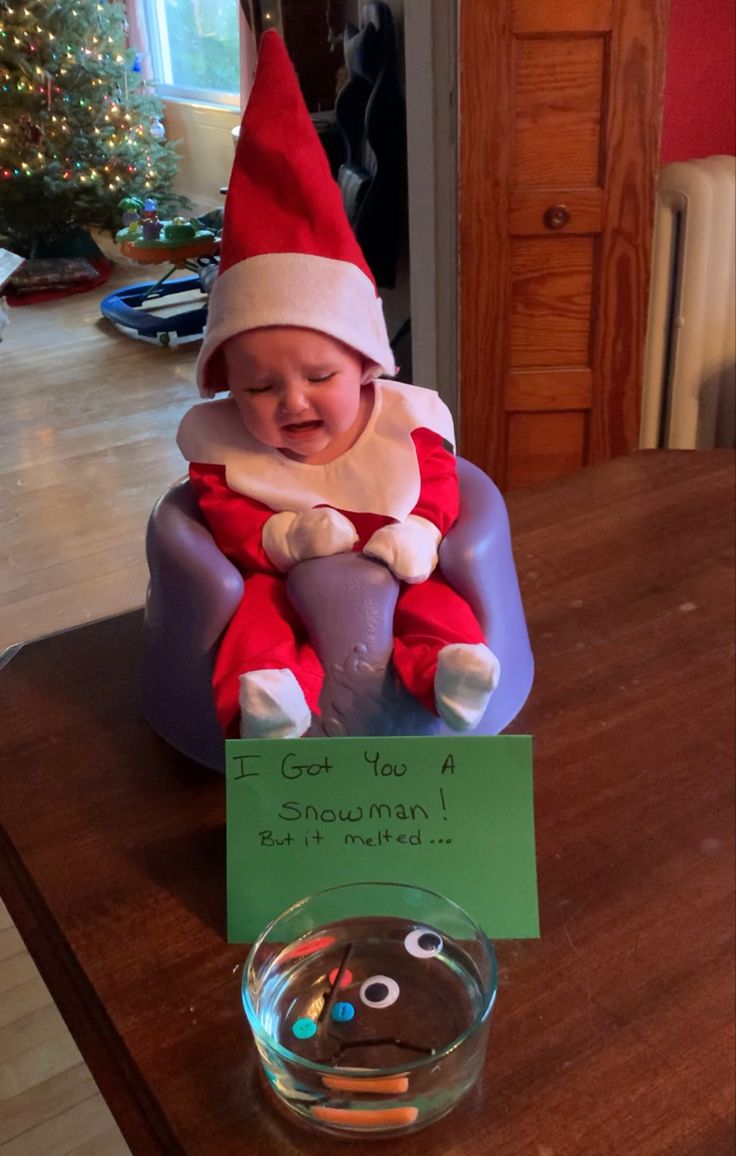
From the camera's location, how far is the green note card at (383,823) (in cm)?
52

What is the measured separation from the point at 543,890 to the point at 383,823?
0.11m

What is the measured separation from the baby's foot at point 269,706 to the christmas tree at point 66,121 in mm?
4347

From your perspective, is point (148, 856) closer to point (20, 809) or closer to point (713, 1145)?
point (20, 809)

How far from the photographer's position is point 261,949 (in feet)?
A: 1.62

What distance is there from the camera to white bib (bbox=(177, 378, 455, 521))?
0.72 meters

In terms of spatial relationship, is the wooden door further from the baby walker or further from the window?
the window

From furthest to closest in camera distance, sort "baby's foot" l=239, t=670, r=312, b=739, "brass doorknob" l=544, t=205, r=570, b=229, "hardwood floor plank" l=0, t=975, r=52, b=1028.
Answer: "brass doorknob" l=544, t=205, r=570, b=229, "hardwood floor plank" l=0, t=975, r=52, b=1028, "baby's foot" l=239, t=670, r=312, b=739

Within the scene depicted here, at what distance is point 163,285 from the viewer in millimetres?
4215

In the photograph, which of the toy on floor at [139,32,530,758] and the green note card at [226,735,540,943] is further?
the toy on floor at [139,32,530,758]

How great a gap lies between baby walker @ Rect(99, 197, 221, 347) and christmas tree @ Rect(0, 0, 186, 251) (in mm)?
290

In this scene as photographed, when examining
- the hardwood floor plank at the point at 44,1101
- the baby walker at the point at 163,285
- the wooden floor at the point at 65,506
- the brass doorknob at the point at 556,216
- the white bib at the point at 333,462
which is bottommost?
the hardwood floor plank at the point at 44,1101

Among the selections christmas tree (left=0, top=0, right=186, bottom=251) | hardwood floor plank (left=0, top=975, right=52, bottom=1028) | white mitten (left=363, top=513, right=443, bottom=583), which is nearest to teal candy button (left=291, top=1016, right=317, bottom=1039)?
white mitten (left=363, top=513, right=443, bottom=583)

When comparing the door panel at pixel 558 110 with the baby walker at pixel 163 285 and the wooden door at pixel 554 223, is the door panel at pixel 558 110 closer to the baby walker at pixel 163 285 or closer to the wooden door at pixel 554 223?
the wooden door at pixel 554 223

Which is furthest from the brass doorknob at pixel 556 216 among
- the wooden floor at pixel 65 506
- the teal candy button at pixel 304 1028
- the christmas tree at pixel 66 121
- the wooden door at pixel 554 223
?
the christmas tree at pixel 66 121
